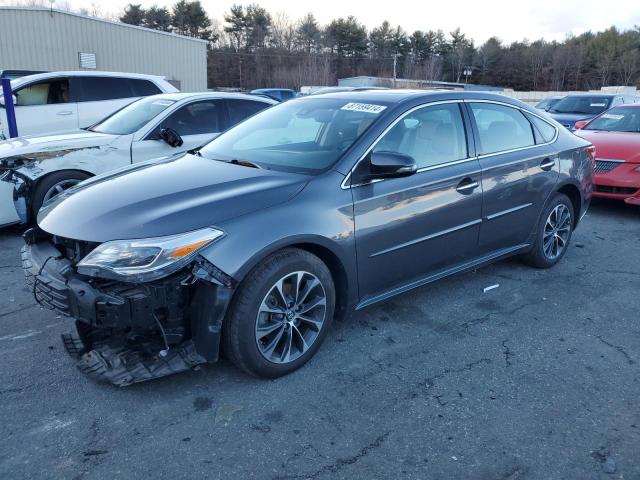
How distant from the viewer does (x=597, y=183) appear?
23.6 ft

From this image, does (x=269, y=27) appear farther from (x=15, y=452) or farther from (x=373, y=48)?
(x=15, y=452)

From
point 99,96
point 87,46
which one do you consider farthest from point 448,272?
→ point 87,46

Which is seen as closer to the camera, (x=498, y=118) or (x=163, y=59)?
(x=498, y=118)

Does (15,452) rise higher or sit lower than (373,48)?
lower

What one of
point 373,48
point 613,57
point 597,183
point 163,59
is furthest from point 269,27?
point 597,183

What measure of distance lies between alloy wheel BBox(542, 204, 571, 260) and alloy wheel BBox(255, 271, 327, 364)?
8.85 ft

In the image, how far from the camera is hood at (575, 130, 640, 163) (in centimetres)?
692

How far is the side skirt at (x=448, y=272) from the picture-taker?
11.6 feet

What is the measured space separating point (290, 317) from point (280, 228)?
21.4 inches

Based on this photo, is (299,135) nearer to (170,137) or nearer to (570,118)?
(170,137)

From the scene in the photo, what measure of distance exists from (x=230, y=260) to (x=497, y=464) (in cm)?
160

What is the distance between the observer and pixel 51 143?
567cm

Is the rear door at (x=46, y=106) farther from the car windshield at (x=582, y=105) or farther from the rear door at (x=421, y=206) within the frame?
the car windshield at (x=582, y=105)

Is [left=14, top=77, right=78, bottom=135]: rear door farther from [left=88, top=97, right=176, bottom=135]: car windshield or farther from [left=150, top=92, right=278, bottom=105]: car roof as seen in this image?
[left=150, top=92, right=278, bottom=105]: car roof
